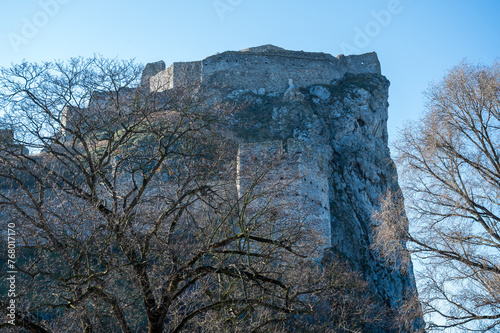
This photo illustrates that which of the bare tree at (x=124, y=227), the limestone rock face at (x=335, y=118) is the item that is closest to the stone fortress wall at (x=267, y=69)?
the limestone rock face at (x=335, y=118)

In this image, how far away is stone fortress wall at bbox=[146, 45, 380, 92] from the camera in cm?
3266

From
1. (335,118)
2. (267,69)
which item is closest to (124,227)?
(335,118)

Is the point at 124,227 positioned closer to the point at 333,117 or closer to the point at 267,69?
the point at 333,117

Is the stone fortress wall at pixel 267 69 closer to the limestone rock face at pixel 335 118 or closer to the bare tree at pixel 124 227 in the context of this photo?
the limestone rock face at pixel 335 118

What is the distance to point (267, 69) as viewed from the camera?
111ft

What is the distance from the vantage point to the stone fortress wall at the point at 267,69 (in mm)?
32656

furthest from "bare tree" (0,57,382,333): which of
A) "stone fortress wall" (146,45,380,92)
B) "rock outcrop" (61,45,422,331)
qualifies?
"stone fortress wall" (146,45,380,92)

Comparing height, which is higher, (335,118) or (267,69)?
(267,69)

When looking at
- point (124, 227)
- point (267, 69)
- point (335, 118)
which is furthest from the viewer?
point (267, 69)

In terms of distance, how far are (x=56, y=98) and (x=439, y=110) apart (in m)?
7.45

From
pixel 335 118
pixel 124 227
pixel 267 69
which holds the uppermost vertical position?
pixel 267 69

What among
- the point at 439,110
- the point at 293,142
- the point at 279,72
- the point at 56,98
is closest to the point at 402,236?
the point at 439,110

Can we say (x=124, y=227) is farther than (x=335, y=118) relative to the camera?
No

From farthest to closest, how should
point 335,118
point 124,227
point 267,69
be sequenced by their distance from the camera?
point 267,69 < point 335,118 < point 124,227
